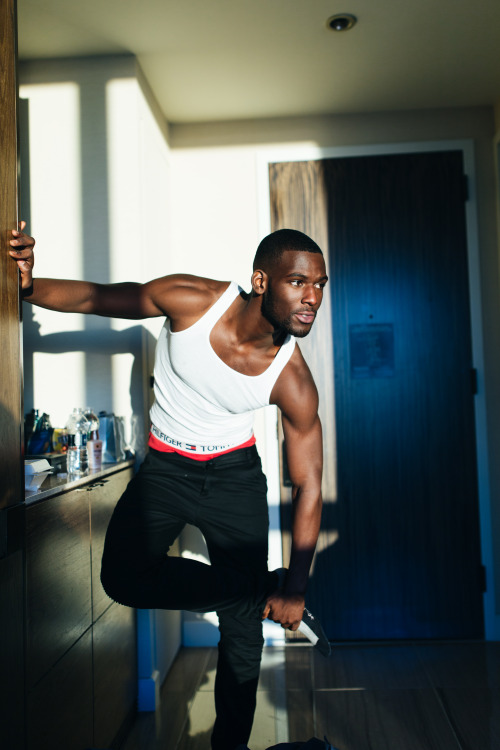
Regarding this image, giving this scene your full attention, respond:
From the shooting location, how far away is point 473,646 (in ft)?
9.04

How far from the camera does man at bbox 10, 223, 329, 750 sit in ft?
5.27

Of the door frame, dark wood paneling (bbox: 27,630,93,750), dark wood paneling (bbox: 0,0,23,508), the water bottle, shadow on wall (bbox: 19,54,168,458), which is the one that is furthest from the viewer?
the door frame

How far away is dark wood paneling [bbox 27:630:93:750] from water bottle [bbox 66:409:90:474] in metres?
0.49

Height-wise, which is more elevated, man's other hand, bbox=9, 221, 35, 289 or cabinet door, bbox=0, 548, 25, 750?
man's other hand, bbox=9, 221, 35, 289

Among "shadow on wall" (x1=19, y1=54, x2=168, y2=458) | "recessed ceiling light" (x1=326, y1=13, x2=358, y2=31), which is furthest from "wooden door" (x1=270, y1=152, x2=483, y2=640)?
"shadow on wall" (x1=19, y1=54, x2=168, y2=458)

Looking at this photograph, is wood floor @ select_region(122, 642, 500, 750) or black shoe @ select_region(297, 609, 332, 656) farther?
wood floor @ select_region(122, 642, 500, 750)

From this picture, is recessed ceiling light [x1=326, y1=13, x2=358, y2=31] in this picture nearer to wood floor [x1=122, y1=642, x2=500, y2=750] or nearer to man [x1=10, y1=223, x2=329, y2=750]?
man [x1=10, y1=223, x2=329, y2=750]

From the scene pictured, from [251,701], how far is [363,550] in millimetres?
1258

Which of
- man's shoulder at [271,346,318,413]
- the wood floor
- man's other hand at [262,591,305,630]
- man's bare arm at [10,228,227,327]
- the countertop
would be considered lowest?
the wood floor

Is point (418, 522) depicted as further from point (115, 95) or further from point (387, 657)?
point (115, 95)

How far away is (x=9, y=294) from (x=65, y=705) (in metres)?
1.03

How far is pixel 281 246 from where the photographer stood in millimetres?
1638

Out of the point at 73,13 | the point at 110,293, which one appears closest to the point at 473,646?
the point at 110,293

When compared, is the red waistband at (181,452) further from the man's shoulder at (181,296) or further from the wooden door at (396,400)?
the wooden door at (396,400)
